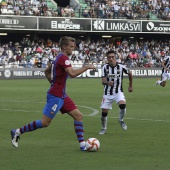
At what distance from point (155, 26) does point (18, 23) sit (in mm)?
14355

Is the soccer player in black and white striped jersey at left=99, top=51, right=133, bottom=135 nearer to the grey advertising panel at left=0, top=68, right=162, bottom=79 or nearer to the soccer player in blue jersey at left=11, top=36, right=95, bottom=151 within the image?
the soccer player in blue jersey at left=11, top=36, right=95, bottom=151

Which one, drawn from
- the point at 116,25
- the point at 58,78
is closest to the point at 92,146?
the point at 58,78

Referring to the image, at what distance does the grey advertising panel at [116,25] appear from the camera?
183 feet

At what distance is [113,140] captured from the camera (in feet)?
42.1

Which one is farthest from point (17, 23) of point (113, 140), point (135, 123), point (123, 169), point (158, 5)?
point (123, 169)

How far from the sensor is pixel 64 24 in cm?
5381

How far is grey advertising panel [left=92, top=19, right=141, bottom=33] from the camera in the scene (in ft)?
183

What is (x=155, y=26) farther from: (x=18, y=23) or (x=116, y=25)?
(x=18, y=23)

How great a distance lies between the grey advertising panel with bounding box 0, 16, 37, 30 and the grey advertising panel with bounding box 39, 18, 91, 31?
750mm

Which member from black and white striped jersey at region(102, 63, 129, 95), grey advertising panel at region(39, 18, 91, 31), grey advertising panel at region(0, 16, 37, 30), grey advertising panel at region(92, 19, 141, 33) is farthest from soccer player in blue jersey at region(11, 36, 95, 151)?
grey advertising panel at region(92, 19, 141, 33)

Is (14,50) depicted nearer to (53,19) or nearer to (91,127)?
(53,19)

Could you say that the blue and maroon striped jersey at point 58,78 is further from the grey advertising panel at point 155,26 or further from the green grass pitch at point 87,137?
the grey advertising panel at point 155,26

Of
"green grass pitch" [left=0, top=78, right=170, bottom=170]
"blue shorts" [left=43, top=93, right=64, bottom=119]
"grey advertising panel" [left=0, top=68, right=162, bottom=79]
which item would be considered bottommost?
"grey advertising panel" [left=0, top=68, right=162, bottom=79]

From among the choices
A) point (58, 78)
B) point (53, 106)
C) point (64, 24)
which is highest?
point (58, 78)
